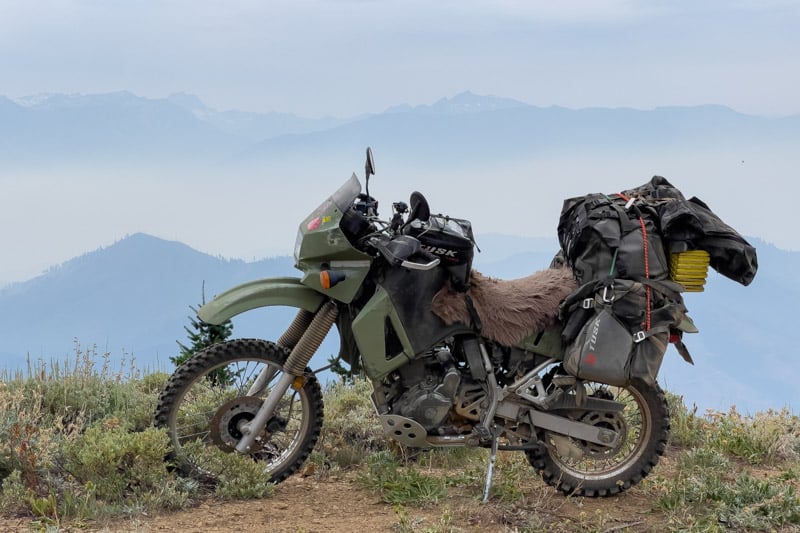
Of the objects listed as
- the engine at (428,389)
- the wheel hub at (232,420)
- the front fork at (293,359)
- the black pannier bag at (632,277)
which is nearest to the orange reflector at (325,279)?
the front fork at (293,359)

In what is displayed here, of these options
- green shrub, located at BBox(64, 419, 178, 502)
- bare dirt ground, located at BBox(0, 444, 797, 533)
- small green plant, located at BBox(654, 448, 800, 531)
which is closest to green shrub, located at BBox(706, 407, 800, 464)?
small green plant, located at BBox(654, 448, 800, 531)

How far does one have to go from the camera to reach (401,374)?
6234mm

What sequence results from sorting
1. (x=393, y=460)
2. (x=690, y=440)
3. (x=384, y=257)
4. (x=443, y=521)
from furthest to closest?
(x=690, y=440) → (x=393, y=460) → (x=384, y=257) → (x=443, y=521)

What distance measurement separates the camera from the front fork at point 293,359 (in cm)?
615

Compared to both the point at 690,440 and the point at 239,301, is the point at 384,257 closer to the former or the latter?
the point at 239,301

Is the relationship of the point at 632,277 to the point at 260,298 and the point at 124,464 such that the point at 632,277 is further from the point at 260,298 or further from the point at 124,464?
the point at 124,464

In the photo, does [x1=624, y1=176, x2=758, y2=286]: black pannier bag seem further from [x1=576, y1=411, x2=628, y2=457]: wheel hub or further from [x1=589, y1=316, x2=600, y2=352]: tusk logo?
[x1=576, y1=411, x2=628, y2=457]: wheel hub

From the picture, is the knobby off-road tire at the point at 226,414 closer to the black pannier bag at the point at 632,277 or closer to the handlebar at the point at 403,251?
the handlebar at the point at 403,251

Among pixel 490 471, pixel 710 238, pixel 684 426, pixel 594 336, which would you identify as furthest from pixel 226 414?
pixel 684 426

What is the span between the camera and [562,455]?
6.46m

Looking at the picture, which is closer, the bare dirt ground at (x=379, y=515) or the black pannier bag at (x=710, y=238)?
the bare dirt ground at (x=379, y=515)

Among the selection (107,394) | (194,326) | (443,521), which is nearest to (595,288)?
(443,521)

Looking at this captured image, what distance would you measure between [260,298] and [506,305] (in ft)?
4.83

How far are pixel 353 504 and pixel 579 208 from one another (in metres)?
2.29
